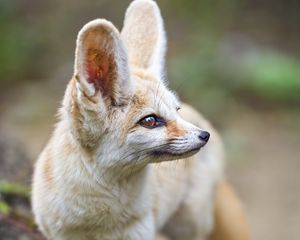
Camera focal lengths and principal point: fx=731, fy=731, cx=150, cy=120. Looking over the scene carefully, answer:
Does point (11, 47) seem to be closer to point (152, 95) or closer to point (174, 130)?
point (152, 95)

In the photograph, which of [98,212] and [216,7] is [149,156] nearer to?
[98,212]

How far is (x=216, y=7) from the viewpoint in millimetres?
11266

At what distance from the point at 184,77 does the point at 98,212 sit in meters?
6.26

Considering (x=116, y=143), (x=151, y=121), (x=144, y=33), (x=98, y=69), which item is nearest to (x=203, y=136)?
(x=151, y=121)

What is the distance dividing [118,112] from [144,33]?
33.1 inches

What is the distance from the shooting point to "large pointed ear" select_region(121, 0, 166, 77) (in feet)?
14.9

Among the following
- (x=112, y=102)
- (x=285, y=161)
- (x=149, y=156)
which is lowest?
(x=285, y=161)

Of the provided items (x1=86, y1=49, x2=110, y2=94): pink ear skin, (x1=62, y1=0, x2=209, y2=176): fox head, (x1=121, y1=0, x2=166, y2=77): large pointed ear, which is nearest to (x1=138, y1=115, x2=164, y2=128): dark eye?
(x1=62, y1=0, x2=209, y2=176): fox head

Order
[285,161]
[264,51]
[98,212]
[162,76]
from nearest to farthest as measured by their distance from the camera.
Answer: [98,212] → [162,76] → [285,161] → [264,51]

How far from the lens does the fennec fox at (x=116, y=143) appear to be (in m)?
3.85

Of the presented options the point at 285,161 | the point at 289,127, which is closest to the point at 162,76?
the point at 285,161

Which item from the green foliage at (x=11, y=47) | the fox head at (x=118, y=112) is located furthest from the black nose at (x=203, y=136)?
the green foliage at (x=11, y=47)

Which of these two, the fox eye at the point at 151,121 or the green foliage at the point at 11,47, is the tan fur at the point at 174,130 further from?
the green foliage at the point at 11,47

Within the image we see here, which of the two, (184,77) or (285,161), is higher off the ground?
(184,77)
